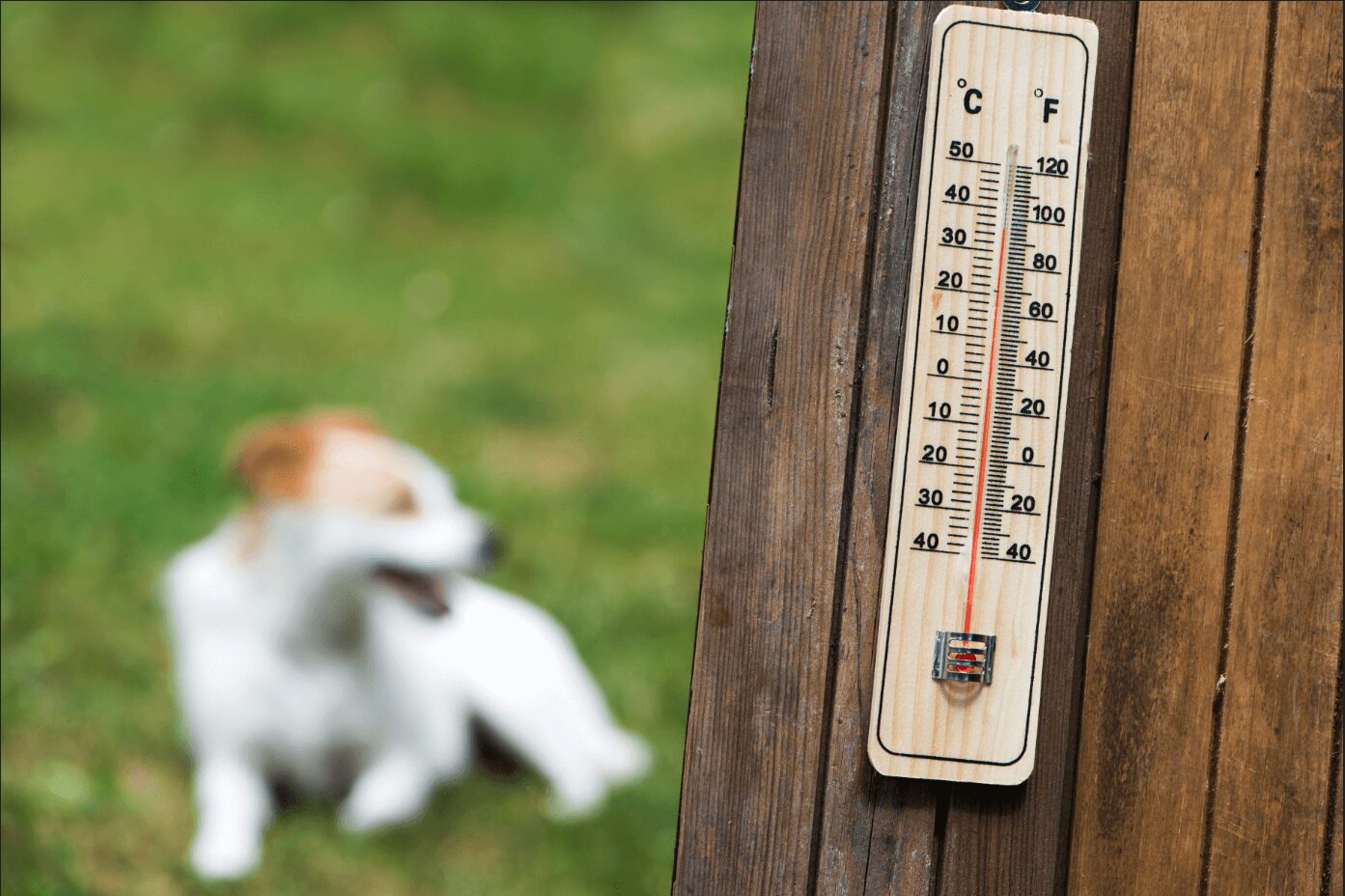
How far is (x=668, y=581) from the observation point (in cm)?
356

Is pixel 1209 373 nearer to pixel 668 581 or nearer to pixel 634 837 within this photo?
pixel 634 837

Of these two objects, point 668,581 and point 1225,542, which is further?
point 668,581

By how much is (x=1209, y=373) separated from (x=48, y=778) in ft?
8.03

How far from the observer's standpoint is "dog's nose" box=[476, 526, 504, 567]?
2.53 m

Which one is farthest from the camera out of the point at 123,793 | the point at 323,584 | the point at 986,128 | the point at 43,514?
the point at 43,514

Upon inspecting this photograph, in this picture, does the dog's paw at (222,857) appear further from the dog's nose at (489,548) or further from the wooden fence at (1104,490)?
the wooden fence at (1104,490)

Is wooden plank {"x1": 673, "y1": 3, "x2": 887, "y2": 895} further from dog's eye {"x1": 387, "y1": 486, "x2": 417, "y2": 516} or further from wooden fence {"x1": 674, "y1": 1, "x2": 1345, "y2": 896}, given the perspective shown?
dog's eye {"x1": 387, "y1": 486, "x2": 417, "y2": 516}

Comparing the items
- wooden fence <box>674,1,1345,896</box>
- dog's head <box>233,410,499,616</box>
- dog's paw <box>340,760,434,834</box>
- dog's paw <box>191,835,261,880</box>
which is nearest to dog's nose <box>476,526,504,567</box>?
dog's head <box>233,410,499,616</box>

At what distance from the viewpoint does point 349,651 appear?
2664mm

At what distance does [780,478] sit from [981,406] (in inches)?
8.9

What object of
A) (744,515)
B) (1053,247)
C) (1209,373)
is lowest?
(744,515)

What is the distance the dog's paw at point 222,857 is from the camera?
8.29ft

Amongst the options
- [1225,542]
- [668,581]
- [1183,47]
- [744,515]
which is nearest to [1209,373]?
[1225,542]

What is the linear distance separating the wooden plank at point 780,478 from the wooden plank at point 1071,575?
189mm
